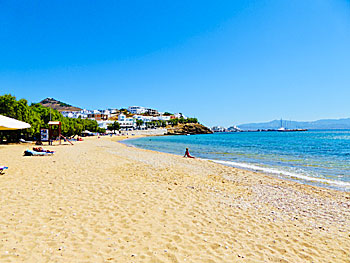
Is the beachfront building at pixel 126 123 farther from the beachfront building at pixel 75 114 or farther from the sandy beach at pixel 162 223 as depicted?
the sandy beach at pixel 162 223

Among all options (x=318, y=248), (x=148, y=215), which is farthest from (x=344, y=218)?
(x=148, y=215)

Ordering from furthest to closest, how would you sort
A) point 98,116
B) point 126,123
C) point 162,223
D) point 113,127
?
point 98,116 < point 126,123 < point 113,127 < point 162,223

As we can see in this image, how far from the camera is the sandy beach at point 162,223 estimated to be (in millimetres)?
4223

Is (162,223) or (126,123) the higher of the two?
(126,123)

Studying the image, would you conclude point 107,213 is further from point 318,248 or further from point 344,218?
point 344,218

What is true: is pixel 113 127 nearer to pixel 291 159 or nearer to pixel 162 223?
pixel 291 159

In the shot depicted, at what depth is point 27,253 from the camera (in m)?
3.91

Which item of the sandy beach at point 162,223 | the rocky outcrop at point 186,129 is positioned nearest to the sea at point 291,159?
the sandy beach at point 162,223

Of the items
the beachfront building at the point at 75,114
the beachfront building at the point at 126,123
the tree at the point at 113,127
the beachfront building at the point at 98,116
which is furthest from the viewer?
the beachfront building at the point at 98,116

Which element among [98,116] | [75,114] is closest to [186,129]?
[98,116]

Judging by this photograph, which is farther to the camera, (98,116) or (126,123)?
(98,116)

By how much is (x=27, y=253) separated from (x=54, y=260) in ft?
1.87

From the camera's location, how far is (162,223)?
5.55 meters

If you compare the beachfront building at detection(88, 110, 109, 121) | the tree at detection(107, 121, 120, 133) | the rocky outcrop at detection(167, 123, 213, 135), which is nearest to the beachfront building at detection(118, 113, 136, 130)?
the beachfront building at detection(88, 110, 109, 121)
